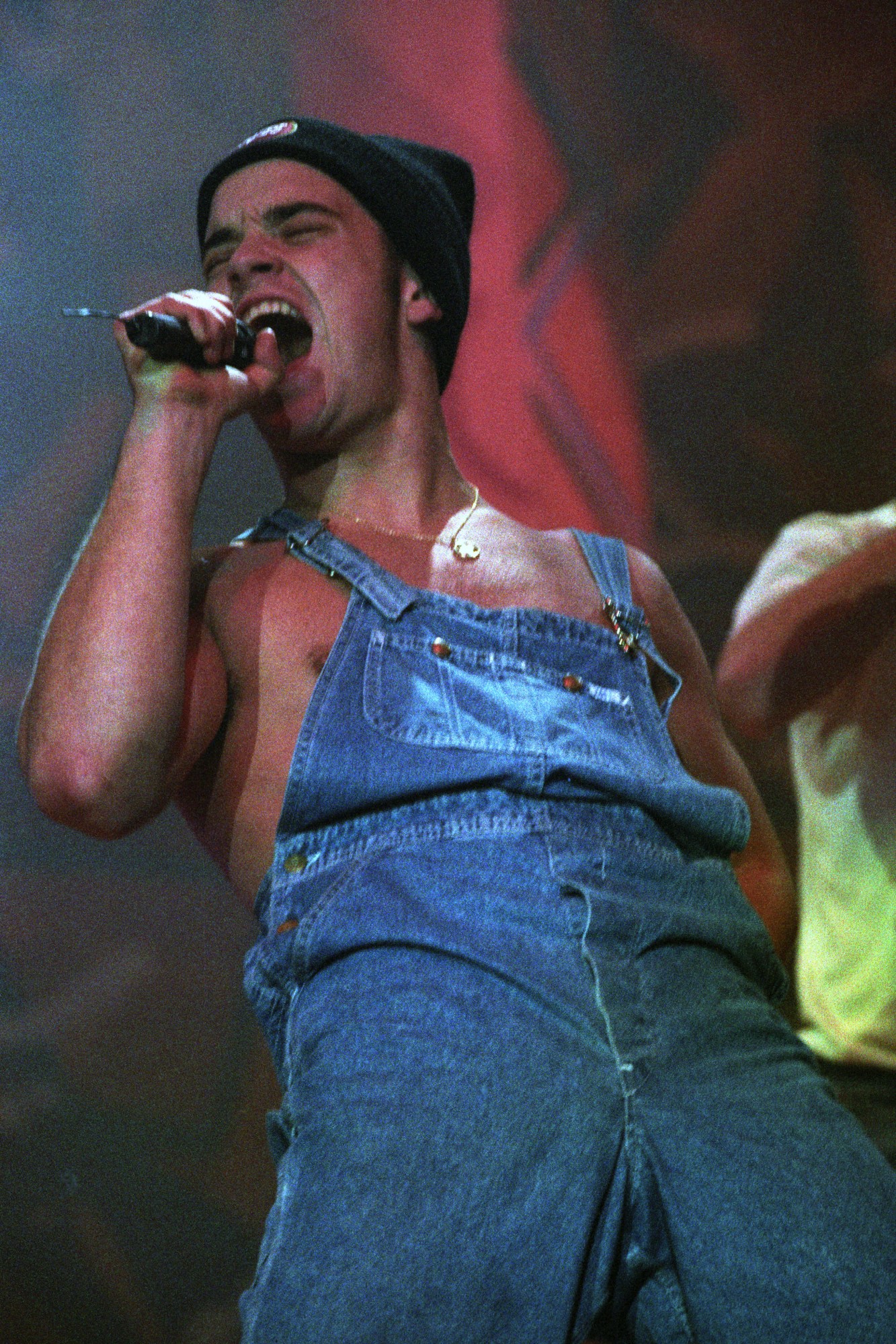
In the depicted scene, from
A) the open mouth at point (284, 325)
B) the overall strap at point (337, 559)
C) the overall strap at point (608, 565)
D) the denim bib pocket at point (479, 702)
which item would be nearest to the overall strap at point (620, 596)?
the overall strap at point (608, 565)

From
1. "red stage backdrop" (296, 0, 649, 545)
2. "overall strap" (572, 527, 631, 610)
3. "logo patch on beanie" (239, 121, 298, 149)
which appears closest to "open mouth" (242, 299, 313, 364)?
"logo patch on beanie" (239, 121, 298, 149)

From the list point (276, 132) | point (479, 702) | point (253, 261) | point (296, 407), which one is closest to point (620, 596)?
point (479, 702)

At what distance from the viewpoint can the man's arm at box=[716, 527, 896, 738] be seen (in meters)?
2.21

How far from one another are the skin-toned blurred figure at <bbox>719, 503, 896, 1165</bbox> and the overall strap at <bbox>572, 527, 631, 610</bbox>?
0.78m

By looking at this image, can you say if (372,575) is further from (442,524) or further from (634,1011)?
(634,1011)

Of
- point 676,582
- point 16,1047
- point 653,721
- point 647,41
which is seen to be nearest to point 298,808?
point 653,721

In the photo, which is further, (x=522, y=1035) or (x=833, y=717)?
(x=833, y=717)

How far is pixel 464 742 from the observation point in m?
1.15

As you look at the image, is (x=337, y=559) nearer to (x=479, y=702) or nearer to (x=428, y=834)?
(x=479, y=702)

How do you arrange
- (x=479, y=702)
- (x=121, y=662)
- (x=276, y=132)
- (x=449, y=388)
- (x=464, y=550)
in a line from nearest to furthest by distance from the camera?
1. (x=121, y=662)
2. (x=479, y=702)
3. (x=464, y=550)
4. (x=276, y=132)
5. (x=449, y=388)

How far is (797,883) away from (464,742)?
4.06 feet

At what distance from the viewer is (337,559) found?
4.24 feet

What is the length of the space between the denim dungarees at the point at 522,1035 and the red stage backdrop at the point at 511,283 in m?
0.90

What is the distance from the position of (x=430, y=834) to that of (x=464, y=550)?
39cm
